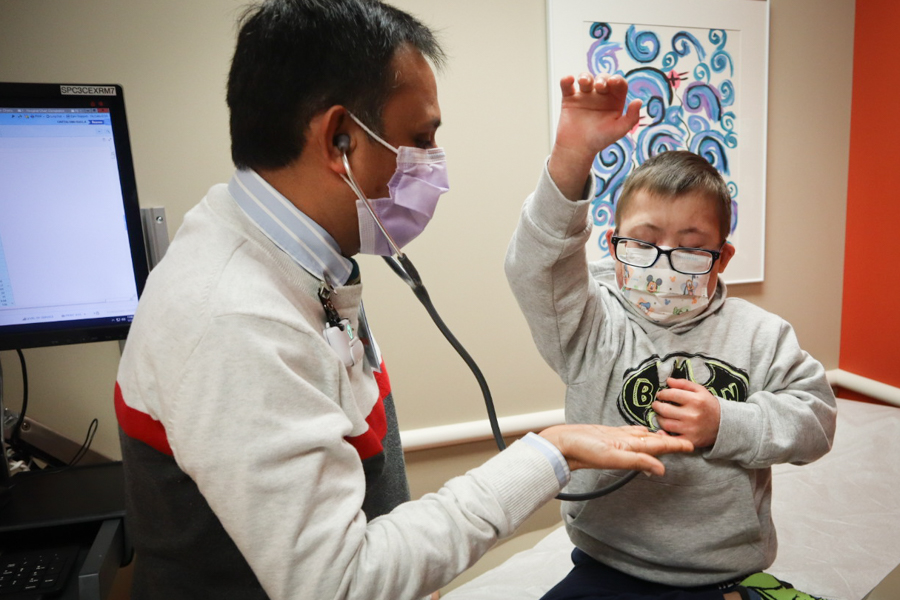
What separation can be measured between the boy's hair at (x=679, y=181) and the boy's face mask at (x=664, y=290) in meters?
0.11

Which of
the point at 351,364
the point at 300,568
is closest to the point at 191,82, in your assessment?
the point at 351,364

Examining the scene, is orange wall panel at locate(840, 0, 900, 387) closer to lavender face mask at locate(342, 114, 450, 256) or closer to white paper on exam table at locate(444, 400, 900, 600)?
white paper on exam table at locate(444, 400, 900, 600)

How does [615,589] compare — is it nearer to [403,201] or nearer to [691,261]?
[691,261]

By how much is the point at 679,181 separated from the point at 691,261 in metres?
0.13

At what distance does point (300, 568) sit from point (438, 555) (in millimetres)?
148

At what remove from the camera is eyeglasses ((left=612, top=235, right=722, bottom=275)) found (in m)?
0.91

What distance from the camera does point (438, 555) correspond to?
61cm

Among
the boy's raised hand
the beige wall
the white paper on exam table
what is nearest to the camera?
the boy's raised hand

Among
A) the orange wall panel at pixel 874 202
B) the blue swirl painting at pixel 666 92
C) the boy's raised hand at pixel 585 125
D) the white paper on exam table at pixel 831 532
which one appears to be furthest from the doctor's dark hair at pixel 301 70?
the orange wall panel at pixel 874 202

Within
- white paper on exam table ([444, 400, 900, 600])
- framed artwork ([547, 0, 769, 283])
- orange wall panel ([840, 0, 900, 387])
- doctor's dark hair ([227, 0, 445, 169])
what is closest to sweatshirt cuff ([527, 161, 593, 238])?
doctor's dark hair ([227, 0, 445, 169])

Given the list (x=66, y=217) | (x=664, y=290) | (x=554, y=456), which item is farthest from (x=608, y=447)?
(x=66, y=217)

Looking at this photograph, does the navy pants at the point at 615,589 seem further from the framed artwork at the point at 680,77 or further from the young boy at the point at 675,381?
the framed artwork at the point at 680,77

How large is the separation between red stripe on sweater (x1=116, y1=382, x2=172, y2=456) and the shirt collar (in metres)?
0.24

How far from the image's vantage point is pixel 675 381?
0.89 meters
